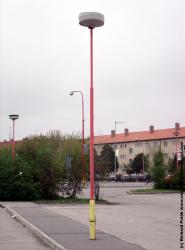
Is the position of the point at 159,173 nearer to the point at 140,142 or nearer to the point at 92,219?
the point at 92,219

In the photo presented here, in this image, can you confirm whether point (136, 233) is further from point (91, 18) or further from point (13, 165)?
point (13, 165)

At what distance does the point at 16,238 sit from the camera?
14.6m

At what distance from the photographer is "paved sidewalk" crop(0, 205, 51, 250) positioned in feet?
42.2

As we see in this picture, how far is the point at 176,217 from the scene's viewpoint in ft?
72.3

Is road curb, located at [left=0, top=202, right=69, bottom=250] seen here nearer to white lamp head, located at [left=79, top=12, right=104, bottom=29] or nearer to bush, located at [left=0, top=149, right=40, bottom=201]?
white lamp head, located at [left=79, top=12, right=104, bottom=29]

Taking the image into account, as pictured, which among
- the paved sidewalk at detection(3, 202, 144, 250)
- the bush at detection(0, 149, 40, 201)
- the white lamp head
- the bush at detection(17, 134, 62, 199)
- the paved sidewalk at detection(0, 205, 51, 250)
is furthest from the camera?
the bush at detection(17, 134, 62, 199)

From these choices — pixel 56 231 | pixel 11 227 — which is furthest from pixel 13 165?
pixel 56 231

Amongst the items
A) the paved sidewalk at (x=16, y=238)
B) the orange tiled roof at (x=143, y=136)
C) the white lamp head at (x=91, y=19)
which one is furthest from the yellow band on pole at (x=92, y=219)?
the orange tiled roof at (x=143, y=136)

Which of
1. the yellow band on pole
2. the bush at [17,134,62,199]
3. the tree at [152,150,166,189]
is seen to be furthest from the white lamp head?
the tree at [152,150,166,189]

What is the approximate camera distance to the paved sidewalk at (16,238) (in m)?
12.9

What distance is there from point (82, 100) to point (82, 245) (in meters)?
42.7

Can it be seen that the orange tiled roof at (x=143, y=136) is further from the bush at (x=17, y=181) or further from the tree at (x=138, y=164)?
the bush at (x=17, y=181)

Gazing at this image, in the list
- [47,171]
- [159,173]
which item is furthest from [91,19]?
[159,173]

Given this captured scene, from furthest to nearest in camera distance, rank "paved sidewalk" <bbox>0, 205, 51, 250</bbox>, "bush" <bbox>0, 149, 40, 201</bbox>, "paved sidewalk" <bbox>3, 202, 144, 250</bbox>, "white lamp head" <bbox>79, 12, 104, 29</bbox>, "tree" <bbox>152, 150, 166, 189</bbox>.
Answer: "tree" <bbox>152, 150, 166, 189</bbox>
"bush" <bbox>0, 149, 40, 201</bbox>
"white lamp head" <bbox>79, 12, 104, 29</bbox>
"paved sidewalk" <bbox>0, 205, 51, 250</bbox>
"paved sidewalk" <bbox>3, 202, 144, 250</bbox>
